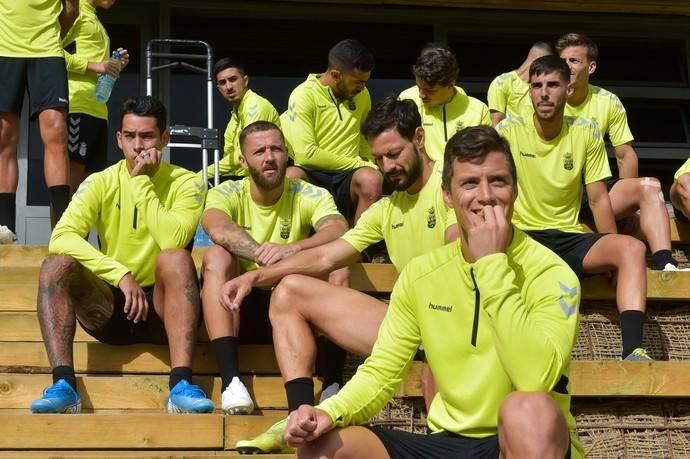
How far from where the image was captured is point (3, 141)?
5742 mm

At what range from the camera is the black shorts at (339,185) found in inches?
245

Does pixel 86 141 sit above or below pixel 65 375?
above

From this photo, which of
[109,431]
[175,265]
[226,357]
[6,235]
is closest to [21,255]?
[6,235]

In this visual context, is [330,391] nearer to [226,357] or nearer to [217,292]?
[226,357]

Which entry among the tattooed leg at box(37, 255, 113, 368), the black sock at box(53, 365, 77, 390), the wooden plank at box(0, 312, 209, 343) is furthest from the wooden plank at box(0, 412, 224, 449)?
the wooden plank at box(0, 312, 209, 343)

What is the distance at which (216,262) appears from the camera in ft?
15.2

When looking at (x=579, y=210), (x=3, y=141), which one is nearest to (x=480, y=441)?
(x=579, y=210)

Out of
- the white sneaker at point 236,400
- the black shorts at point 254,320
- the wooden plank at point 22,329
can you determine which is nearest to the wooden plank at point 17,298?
the wooden plank at point 22,329

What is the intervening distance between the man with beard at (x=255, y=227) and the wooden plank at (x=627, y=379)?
76cm

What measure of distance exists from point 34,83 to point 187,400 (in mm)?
2263

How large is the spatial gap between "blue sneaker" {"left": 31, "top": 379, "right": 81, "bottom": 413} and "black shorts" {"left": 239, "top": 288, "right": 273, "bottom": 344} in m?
0.82

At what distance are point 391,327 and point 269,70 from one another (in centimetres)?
547

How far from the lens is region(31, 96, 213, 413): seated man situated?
440cm

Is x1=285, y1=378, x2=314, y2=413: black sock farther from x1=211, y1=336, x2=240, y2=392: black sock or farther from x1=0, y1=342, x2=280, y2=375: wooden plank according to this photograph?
x1=0, y1=342, x2=280, y2=375: wooden plank
